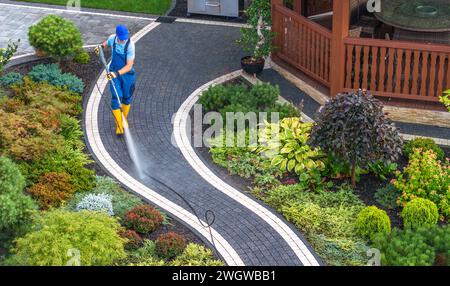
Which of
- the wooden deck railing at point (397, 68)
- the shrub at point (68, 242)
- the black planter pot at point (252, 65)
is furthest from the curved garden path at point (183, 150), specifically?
the wooden deck railing at point (397, 68)

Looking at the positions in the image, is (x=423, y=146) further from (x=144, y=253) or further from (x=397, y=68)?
(x=144, y=253)

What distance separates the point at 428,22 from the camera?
19.6 metres

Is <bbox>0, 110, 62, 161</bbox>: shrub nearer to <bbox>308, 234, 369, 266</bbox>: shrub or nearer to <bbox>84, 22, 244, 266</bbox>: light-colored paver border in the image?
<bbox>84, 22, 244, 266</bbox>: light-colored paver border

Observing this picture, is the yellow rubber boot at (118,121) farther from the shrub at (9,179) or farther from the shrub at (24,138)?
the shrub at (9,179)

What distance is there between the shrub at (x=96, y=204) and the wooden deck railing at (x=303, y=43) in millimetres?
5856

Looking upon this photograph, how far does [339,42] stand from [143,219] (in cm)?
589

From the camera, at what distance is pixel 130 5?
24.8m

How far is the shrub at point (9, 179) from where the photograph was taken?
14.7 metres

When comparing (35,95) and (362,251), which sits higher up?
(35,95)

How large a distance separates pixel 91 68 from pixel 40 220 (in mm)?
7106

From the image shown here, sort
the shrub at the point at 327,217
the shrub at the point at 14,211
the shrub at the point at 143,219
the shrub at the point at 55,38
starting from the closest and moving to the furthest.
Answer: the shrub at the point at 14,211 → the shrub at the point at 327,217 → the shrub at the point at 143,219 → the shrub at the point at 55,38

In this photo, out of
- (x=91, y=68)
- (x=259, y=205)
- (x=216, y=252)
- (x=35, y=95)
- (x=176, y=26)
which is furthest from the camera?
(x=176, y=26)
